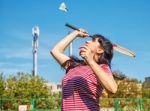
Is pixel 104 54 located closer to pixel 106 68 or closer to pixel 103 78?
pixel 106 68

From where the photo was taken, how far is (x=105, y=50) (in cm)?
407

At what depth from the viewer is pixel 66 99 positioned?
154 inches

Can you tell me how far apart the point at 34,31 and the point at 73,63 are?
64.9m

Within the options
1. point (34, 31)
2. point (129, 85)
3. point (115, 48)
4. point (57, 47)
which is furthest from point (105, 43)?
point (34, 31)

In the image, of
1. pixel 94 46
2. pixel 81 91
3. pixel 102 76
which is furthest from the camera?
pixel 94 46

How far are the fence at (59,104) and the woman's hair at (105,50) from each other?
64.8 ft

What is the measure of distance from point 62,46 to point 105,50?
1.72 ft

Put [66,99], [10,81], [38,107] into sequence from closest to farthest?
[66,99] < [38,107] < [10,81]

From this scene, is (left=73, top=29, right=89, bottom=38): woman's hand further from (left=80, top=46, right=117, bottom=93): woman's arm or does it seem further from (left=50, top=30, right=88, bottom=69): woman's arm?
(left=80, top=46, right=117, bottom=93): woman's arm

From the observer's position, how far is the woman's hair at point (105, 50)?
4059 millimetres

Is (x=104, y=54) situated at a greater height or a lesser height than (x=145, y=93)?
lesser

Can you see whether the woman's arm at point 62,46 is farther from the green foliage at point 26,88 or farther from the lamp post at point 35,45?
the lamp post at point 35,45

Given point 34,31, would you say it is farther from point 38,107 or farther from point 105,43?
point 105,43

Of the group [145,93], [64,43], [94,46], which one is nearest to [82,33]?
[64,43]
